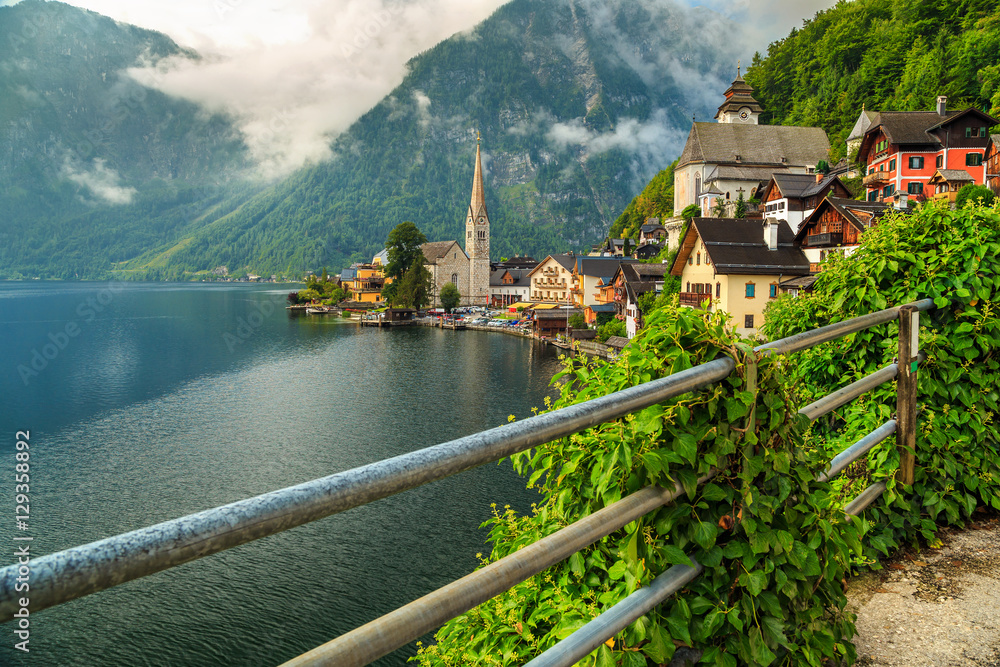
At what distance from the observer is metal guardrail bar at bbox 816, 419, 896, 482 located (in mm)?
2150

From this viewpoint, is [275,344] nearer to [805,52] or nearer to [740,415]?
[740,415]

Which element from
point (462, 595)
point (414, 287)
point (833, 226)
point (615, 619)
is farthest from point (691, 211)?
point (462, 595)

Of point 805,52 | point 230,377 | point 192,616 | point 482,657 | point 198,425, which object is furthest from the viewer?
point 805,52

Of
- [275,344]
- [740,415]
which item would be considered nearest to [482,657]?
[740,415]

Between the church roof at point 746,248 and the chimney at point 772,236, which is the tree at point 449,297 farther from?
the chimney at point 772,236

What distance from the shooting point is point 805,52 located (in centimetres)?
6272

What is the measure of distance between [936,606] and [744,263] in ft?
90.6

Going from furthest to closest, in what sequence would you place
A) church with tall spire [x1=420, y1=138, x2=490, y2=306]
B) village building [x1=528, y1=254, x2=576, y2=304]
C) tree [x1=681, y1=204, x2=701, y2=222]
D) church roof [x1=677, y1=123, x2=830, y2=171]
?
church with tall spire [x1=420, y1=138, x2=490, y2=306] < village building [x1=528, y1=254, x2=576, y2=304] < church roof [x1=677, y1=123, x2=830, y2=171] < tree [x1=681, y1=204, x2=701, y2=222]

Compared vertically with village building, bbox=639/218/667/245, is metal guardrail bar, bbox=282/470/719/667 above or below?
below

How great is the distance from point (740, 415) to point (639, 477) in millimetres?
284

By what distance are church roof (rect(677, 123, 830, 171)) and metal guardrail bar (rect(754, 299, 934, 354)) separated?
54847 millimetres

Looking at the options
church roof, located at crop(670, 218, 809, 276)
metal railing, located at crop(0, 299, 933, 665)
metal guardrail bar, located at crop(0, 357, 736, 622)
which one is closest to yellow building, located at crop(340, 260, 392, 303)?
church roof, located at crop(670, 218, 809, 276)

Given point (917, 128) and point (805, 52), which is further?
point (805, 52)

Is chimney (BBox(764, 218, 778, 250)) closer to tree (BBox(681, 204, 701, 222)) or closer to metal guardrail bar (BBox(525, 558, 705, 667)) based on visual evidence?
tree (BBox(681, 204, 701, 222))
